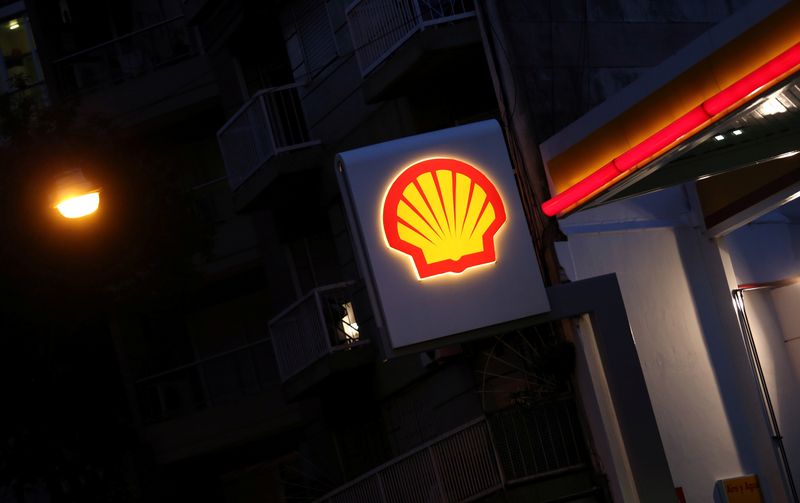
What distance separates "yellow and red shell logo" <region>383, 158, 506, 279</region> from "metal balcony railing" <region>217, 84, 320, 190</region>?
35.6 ft

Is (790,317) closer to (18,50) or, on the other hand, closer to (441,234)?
(441,234)

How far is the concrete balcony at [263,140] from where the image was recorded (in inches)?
886

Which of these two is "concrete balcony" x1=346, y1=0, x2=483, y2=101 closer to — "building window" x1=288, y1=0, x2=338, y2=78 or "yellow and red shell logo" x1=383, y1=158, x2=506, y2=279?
→ "building window" x1=288, y1=0, x2=338, y2=78

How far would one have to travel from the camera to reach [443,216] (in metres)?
11.8

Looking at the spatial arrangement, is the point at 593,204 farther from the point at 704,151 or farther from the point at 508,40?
the point at 508,40

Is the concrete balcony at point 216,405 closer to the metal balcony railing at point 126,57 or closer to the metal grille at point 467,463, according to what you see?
the metal balcony railing at point 126,57

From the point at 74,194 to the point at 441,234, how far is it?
5.97 m

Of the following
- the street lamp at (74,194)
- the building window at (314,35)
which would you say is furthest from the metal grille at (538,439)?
the building window at (314,35)

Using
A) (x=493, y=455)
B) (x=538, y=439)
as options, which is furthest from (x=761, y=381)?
(x=493, y=455)

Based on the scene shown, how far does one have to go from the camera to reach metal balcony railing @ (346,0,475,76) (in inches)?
732

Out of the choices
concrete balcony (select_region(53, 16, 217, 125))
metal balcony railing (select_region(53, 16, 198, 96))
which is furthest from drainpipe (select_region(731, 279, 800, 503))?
metal balcony railing (select_region(53, 16, 198, 96))

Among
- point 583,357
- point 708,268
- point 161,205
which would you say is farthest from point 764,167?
point 161,205

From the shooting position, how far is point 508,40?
1644 cm

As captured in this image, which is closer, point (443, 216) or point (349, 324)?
point (443, 216)
